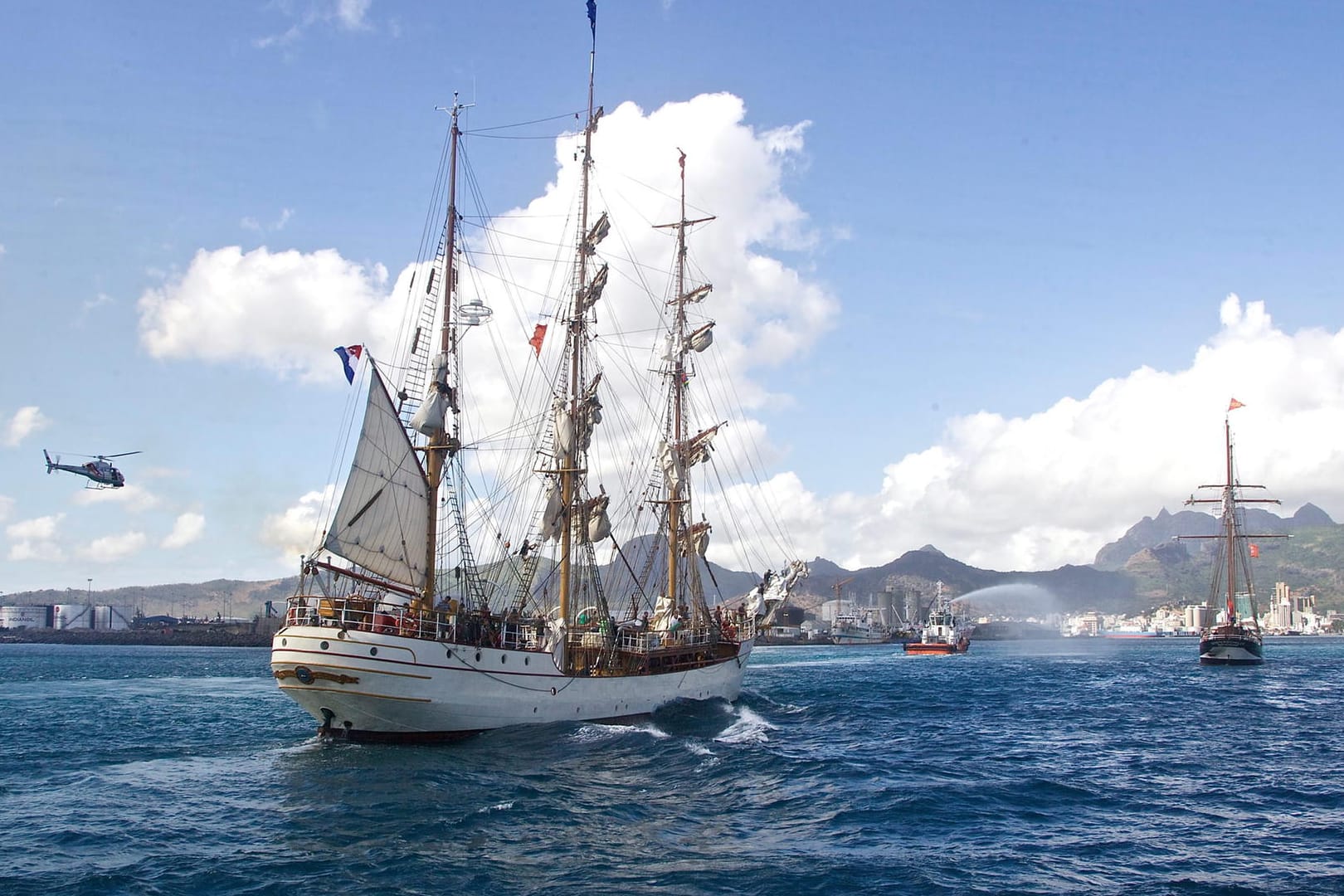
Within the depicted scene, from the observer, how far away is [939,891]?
2025cm

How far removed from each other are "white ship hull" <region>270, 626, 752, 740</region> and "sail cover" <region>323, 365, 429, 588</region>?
16.0ft

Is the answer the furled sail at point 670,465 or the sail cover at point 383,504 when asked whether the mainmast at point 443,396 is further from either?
the furled sail at point 670,465

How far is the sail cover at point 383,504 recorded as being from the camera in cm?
4119

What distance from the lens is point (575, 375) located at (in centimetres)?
5259

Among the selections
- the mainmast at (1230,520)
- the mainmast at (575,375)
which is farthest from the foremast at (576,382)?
the mainmast at (1230,520)

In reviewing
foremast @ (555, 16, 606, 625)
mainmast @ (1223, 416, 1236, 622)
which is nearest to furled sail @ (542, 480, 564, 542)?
foremast @ (555, 16, 606, 625)

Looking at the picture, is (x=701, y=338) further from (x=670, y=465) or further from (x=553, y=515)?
(x=553, y=515)

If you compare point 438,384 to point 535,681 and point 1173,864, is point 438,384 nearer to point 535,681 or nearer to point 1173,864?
point 535,681

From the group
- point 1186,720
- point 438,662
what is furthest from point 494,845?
point 1186,720

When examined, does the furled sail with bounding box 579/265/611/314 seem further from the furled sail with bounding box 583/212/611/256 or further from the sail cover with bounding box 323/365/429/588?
the sail cover with bounding box 323/365/429/588

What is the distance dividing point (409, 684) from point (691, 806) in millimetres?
14709

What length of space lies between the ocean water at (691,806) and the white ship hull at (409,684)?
1227mm

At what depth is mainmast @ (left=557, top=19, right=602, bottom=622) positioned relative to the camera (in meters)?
51.0

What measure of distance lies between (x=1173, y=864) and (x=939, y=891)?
21.0 feet
